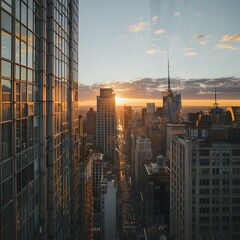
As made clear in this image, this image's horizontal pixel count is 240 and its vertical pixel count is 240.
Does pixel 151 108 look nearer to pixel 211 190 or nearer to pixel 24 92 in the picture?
pixel 211 190

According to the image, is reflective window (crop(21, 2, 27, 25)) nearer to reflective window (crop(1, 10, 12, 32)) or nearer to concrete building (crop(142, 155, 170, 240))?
reflective window (crop(1, 10, 12, 32))

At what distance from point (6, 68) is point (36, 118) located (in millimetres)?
1308

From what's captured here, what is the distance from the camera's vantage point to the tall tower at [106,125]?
52.7 meters

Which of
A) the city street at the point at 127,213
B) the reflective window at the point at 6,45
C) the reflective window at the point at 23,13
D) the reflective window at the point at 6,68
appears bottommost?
the city street at the point at 127,213

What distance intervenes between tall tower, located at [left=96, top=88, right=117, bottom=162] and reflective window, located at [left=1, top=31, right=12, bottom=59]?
49278 millimetres

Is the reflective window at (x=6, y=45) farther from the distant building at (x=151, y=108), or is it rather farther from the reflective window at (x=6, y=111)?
the distant building at (x=151, y=108)

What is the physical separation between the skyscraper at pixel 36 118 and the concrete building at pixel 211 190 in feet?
20.6

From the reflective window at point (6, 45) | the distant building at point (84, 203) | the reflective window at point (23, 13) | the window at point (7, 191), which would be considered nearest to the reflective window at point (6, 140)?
the window at point (7, 191)

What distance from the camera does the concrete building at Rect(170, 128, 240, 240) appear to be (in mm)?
11273

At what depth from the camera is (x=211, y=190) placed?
1138 cm

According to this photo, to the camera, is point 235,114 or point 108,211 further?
point 108,211

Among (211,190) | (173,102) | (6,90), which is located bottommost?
(211,190)

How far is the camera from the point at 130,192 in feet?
133

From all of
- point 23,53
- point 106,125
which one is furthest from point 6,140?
point 106,125
